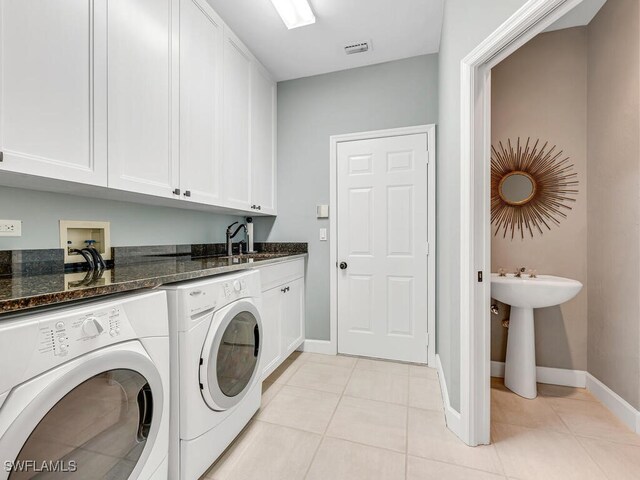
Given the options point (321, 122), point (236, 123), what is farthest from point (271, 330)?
point (321, 122)

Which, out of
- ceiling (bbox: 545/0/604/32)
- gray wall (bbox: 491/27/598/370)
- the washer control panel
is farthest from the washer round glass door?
ceiling (bbox: 545/0/604/32)

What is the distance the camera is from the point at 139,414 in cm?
98

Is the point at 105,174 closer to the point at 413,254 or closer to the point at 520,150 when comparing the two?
the point at 413,254

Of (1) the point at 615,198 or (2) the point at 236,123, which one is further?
(2) the point at 236,123

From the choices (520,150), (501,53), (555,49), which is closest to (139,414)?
(501,53)

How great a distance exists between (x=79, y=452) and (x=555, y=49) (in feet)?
11.2

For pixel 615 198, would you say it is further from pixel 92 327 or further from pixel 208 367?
pixel 92 327

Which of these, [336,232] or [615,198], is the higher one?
[615,198]

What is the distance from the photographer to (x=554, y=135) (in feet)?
6.91

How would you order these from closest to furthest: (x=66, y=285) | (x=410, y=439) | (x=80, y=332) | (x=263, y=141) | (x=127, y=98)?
(x=80, y=332) → (x=66, y=285) → (x=127, y=98) → (x=410, y=439) → (x=263, y=141)

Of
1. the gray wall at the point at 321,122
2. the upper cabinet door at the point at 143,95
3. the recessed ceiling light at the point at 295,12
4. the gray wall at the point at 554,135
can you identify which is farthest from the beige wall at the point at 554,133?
the upper cabinet door at the point at 143,95

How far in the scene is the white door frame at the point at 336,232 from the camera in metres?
2.41

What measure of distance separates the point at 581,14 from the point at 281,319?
120 inches

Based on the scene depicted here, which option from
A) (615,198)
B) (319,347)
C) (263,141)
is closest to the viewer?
(615,198)
